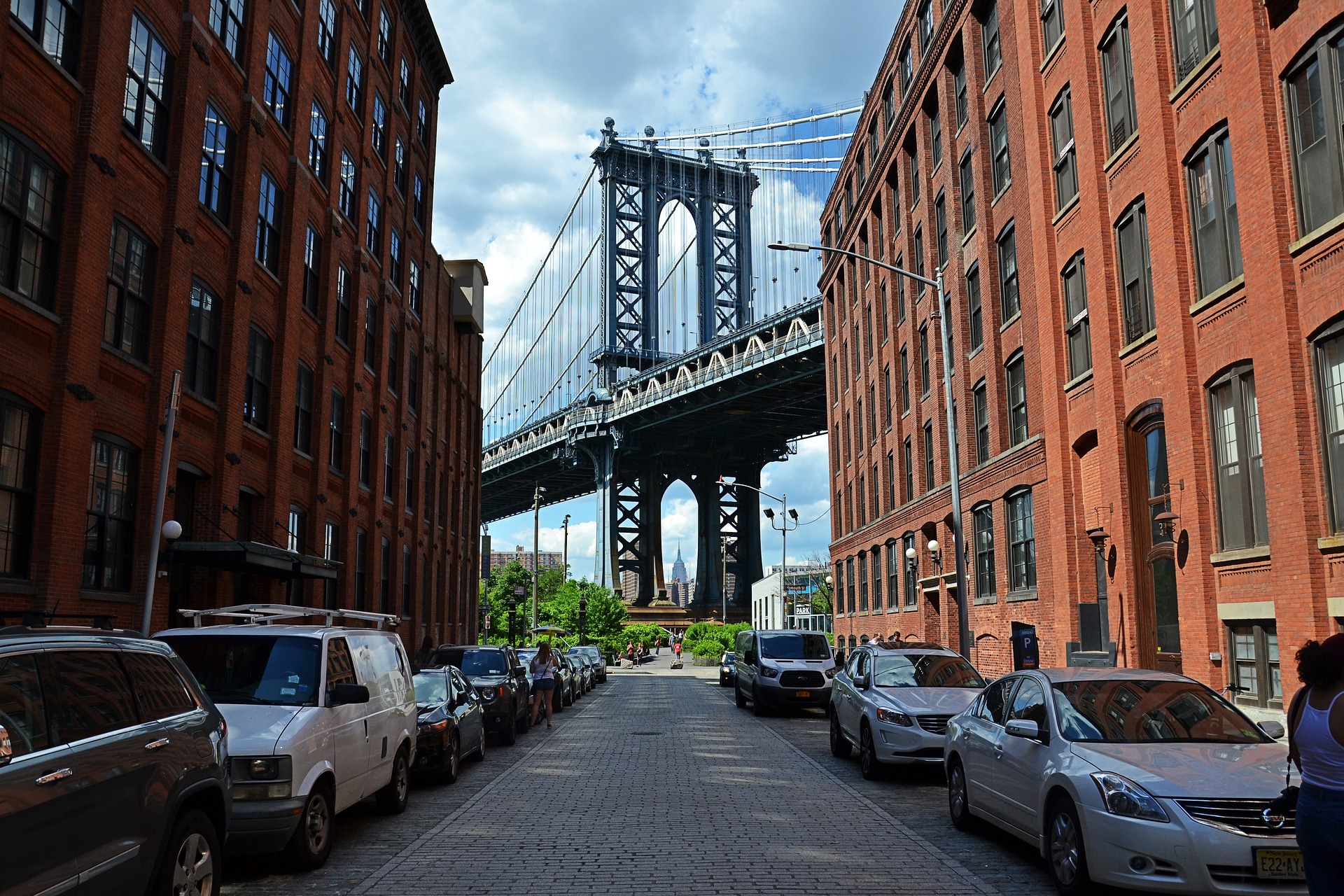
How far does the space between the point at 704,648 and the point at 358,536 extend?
37.2m

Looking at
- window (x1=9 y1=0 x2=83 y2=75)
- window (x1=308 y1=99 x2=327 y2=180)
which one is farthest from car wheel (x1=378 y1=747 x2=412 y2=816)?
window (x1=308 y1=99 x2=327 y2=180)

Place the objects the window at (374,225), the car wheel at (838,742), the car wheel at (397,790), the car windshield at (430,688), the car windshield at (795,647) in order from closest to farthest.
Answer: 1. the car wheel at (397,790)
2. the car windshield at (430,688)
3. the car wheel at (838,742)
4. the car windshield at (795,647)
5. the window at (374,225)

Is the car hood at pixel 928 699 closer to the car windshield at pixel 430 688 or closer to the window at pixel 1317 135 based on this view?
the car windshield at pixel 430 688

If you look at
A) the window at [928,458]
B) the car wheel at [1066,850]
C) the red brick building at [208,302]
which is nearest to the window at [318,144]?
the red brick building at [208,302]

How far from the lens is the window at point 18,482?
13133 millimetres

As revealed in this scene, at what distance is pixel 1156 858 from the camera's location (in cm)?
646

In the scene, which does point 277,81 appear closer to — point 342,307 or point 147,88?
point 147,88

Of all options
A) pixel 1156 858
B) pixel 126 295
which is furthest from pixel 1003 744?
pixel 126 295

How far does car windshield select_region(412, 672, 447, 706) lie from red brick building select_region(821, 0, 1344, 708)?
10480 millimetres

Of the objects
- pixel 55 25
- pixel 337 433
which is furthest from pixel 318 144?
pixel 55 25

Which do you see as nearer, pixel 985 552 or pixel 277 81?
pixel 277 81

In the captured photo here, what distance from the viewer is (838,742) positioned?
15.8 metres

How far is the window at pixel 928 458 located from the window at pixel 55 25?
2431cm

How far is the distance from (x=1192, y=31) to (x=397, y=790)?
49.8 ft
